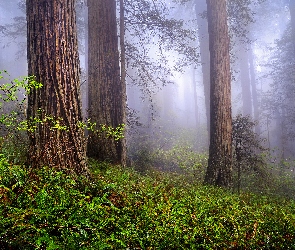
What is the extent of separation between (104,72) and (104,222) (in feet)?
17.0

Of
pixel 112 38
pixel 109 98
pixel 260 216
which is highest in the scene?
pixel 112 38

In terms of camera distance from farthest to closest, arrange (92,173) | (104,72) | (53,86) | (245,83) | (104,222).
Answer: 1. (245,83)
2. (104,72)
3. (92,173)
4. (53,86)
5. (104,222)

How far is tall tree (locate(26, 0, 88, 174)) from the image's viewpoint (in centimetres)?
391

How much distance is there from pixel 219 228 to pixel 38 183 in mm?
2224

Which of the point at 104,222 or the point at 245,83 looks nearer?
the point at 104,222

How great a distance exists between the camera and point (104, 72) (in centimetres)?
711

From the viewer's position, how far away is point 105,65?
280 inches

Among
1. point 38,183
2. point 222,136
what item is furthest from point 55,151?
point 222,136

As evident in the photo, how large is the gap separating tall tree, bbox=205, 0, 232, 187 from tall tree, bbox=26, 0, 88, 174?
4338 mm

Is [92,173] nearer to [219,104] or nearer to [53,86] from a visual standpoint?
[53,86]

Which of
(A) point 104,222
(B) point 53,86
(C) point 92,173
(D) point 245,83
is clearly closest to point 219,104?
(C) point 92,173

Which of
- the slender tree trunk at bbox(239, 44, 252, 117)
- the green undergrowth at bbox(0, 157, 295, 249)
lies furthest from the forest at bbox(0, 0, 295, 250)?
the slender tree trunk at bbox(239, 44, 252, 117)

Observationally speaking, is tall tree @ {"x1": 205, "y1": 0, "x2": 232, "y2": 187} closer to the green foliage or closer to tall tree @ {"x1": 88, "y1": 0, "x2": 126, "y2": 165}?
tall tree @ {"x1": 88, "y1": 0, "x2": 126, "y2": 165}

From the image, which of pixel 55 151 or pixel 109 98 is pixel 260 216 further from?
pixel 109 98
